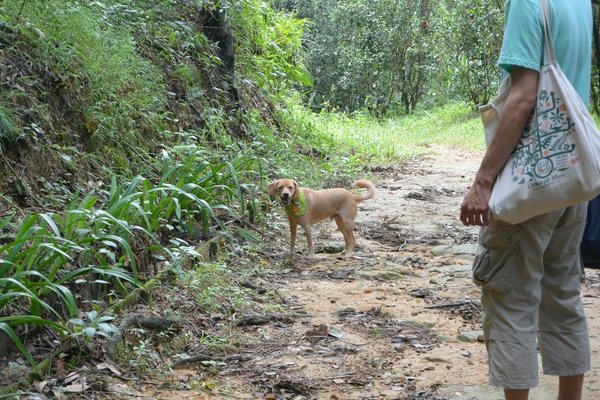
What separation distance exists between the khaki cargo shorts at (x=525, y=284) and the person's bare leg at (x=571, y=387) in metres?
0.08

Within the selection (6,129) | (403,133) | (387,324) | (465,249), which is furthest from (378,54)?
(387,324)

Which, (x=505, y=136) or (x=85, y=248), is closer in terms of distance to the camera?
(x=505, y=136)

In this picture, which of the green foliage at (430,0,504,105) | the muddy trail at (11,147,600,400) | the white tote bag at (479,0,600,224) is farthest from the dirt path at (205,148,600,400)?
the green foliage at (430,0,504,105)

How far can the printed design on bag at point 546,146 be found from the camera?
266cm

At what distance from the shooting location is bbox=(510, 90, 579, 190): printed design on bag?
105 inches

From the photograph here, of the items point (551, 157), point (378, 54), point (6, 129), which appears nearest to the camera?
point (551, 157)

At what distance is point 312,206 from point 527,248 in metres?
4.86

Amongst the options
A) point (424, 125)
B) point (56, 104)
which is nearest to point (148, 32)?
point (56, 104)

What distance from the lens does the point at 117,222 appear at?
4.43 m

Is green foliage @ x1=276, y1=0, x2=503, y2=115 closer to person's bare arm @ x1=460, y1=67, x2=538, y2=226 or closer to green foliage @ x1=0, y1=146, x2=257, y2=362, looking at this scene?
green foliage @ x1=0, y1=146, x2=257, y2=362

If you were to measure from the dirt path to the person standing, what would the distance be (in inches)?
27.5

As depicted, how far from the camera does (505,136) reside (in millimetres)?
2771

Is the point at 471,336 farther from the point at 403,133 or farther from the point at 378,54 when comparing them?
the point at 378,54

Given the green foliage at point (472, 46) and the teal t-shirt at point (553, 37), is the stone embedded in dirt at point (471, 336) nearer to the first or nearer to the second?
the teal t-shirt at point (553, 37)
